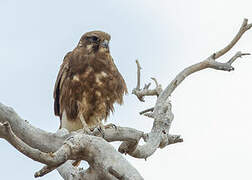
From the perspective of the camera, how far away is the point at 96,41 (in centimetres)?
655

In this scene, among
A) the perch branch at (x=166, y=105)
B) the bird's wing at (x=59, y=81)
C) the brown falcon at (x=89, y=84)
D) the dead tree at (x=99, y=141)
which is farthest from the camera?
the bird's wing at (x=59, y=81)

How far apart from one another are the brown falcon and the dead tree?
79 cm

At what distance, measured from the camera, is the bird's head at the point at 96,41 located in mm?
6500

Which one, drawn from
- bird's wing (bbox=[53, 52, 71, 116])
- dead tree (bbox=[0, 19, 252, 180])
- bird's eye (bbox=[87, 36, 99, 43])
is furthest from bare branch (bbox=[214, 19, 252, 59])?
bird's wing (bbox=[53, 52, 71, 116])

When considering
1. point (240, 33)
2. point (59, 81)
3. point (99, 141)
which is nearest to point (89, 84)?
point (59, 81)

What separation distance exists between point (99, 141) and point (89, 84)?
240cm

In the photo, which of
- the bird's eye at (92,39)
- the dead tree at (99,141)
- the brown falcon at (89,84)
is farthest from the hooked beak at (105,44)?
the dead tree at (99,141)

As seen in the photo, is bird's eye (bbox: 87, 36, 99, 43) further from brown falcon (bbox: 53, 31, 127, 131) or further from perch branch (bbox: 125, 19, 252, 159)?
perch branch (bbox: 125, 19, 252, 159)

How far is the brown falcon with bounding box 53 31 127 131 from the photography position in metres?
6.24

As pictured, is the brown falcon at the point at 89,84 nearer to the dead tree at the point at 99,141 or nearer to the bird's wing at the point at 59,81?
the bird's wing at the point at 59,81

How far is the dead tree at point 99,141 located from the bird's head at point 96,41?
102 centimetres

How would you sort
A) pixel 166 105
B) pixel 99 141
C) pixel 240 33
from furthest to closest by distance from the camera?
1. pixel 166 105
2. pixel 240 33
3. pixel 99 141

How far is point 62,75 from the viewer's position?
6523mm

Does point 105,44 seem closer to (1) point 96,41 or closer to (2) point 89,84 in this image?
(1) point 96,41
